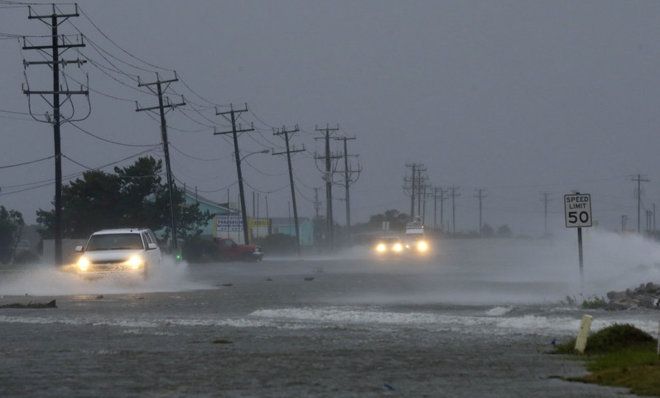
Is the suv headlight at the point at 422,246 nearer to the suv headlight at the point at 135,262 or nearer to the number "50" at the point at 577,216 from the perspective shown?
the suv headlight at the point at 135,262

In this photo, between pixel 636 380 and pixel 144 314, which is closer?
pixel 636 380

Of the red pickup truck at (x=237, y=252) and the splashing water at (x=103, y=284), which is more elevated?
the red pickup truck at (x=237, y=252)

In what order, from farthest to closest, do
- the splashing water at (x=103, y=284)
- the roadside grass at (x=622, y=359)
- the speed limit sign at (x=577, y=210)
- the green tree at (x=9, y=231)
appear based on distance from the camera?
the green tree at (x=9, y=231) < the splashing water at (x=103, y=284) < the speed limit sign at (x=577, y=210) < the roadside grass at (x=622, y=359)

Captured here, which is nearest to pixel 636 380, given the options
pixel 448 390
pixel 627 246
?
pixel 448 390

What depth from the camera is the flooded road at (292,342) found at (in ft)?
45.8

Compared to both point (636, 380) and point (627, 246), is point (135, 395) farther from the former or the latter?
point (627, 246)

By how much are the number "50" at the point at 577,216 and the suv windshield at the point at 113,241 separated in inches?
552

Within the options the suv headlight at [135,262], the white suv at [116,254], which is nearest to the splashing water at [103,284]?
the white suv at [116,254]

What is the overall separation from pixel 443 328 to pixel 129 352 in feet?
21.6

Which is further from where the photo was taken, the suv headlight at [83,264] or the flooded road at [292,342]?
the suv headlight at [83,264]

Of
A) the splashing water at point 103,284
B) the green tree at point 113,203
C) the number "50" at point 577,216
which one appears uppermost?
the green tree at point 113,203

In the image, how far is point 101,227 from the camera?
84500 mm

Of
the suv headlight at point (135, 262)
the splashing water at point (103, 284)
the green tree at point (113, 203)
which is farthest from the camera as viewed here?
the green tree at point (113, 203)

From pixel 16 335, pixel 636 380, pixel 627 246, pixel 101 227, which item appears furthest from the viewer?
pixel 101 227
